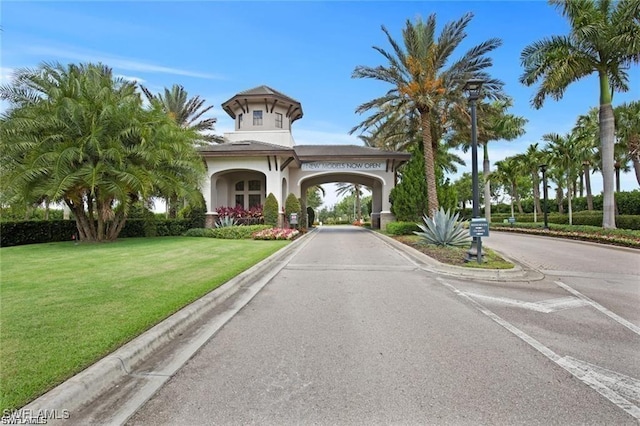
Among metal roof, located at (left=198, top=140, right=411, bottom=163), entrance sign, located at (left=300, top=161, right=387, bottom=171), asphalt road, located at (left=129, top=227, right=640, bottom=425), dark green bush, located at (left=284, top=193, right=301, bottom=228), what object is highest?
metal roof, located at (left=198, top=140, right=411, bottom=163)

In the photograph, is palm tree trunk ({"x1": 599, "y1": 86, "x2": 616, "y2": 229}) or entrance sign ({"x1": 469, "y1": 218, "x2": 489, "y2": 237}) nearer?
entrance sign ({"x1": 469, "y1": 218, "x2": 489, "y2": 237})

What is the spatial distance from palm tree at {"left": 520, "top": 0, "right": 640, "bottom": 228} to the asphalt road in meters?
14.4

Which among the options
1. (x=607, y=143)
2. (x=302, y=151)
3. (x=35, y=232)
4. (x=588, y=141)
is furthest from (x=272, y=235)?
(x=588, y=141)

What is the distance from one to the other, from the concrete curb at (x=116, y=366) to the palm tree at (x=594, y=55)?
20.1 meters

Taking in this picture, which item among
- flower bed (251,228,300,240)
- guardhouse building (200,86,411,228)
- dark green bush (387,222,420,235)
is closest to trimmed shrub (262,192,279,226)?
guardhouse building (200,86,411,228)

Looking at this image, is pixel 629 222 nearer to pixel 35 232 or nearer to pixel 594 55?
pixel 594 55

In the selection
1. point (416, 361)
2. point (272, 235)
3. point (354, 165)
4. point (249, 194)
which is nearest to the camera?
point (416, 361)

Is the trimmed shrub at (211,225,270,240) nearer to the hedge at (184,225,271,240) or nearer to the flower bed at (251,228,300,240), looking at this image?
the hedge at (184,225,271,240)

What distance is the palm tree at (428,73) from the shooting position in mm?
18031

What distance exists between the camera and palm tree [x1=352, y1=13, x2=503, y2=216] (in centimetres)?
1803

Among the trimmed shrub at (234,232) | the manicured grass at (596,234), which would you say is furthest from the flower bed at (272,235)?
the manicured grass at (596,234)

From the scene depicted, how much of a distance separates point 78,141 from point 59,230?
6311 mm

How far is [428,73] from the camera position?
18469 millimetres

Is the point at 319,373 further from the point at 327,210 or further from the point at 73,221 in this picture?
the point at 327,210
